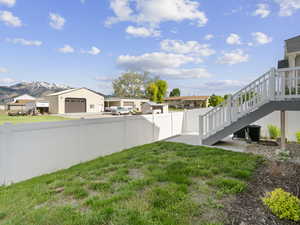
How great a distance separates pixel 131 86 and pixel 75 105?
22354 millimetres

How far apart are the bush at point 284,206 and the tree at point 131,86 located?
46367 millimetres

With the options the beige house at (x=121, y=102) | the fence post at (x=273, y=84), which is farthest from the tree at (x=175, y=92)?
the fence post at (x=273, y=84)

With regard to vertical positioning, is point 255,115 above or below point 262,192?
above

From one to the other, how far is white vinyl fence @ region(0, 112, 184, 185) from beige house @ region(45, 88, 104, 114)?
2339cm

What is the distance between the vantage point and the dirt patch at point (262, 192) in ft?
6.12

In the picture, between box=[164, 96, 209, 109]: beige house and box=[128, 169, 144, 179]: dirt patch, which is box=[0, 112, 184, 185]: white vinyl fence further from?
box=[164, 96, 209, 109]: beige house

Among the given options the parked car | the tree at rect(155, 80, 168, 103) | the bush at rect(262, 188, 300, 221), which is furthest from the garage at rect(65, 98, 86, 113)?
the bush at rect(262, 188, 300, 221)

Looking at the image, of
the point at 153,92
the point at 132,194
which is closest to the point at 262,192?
the point at 132,194

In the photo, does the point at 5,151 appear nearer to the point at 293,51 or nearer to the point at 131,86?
the point at 293,51

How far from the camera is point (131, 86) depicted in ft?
157

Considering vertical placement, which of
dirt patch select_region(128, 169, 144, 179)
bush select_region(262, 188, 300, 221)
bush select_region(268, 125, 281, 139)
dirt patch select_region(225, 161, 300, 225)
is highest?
bush select_region(268, 125, 281, 139)

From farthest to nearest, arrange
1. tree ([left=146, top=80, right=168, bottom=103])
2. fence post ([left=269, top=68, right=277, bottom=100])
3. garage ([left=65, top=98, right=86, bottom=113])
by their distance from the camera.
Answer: tree ([left=146, top=80, right=168, bottom=103]) → garage ([left=65, top=98, right=86, bottom=113]) → fence post ([left=269, top=68, right=277, bottom=100])

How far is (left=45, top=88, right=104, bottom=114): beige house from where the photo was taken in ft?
83.3

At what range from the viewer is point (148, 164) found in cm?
382
